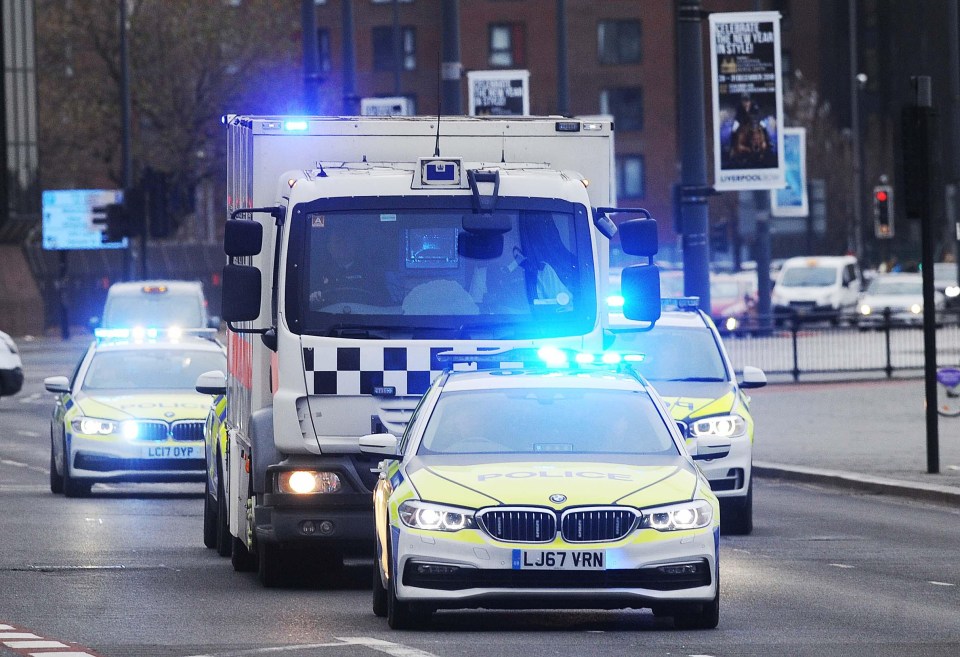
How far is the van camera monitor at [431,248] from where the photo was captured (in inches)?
515

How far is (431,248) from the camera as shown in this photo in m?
13.2

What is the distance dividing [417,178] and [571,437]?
236 cm

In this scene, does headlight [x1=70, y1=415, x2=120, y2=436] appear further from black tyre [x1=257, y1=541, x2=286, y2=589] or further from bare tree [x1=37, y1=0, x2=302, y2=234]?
bare tree [x1=37, y1=0, x2=302, y2=234]

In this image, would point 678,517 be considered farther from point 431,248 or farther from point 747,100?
point 747,100

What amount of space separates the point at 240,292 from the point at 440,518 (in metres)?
2.74

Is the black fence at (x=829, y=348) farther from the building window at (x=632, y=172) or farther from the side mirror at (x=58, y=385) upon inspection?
the building window at (x=632, y=172)

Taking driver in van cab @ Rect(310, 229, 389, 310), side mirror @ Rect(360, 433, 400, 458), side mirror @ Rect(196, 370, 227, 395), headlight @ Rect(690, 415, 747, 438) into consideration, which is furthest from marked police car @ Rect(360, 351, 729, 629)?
headlight @ Rect(690, 415, 747, 438)

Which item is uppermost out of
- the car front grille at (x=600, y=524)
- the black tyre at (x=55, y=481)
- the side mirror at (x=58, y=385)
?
the side mirror at (x=58, y=385)

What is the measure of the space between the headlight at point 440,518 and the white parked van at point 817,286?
165 feet

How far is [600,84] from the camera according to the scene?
99250 mm

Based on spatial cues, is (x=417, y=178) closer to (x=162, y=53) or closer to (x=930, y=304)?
(x=930, y=304)

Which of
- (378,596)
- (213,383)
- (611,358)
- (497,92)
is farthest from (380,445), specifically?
(497,92)

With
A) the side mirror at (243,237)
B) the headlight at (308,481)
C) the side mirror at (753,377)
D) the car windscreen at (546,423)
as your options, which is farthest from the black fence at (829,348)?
the car windscreen at (546,423)

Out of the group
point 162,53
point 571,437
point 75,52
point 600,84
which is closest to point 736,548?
point 571,437
